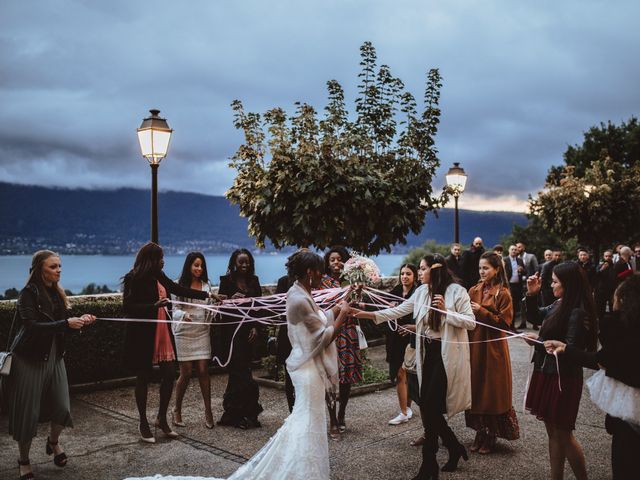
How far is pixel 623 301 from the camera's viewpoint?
3.69 meters

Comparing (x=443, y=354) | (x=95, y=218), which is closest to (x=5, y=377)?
(x=443, y=354)

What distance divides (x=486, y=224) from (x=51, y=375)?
400ft

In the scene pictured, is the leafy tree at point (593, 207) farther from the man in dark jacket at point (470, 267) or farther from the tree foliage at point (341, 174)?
the tree foliage at point (341, 174)

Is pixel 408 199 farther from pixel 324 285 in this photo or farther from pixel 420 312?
pixel 420 312

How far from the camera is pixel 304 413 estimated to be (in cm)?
433

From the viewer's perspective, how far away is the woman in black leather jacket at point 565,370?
14.4 ft

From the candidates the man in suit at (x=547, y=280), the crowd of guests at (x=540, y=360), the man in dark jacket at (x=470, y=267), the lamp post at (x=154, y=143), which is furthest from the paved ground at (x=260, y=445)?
the man in dark jacket at (x=470, y=267)

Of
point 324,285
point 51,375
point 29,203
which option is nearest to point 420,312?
point 324,285

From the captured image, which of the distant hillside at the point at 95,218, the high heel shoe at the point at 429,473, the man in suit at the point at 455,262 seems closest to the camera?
the high heel shoe at the point at 429,473

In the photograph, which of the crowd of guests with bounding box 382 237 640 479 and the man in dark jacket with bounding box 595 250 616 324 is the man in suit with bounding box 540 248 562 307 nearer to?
the man in dark jacket with bounding box 595 250 616 324

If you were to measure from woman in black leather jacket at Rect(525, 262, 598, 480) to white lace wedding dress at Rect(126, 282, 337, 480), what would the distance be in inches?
66.9

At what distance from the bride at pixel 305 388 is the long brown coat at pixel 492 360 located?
1.99 metres

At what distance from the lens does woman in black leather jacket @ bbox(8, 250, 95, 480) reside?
5.00 m

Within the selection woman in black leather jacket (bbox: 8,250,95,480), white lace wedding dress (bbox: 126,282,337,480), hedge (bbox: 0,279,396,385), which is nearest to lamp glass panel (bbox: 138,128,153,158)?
hedge (bbox: 0,279,396,385)
